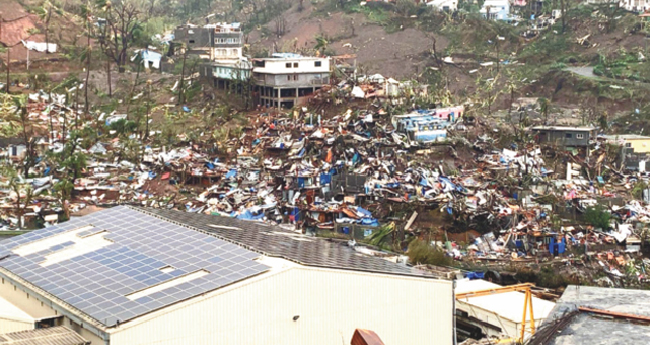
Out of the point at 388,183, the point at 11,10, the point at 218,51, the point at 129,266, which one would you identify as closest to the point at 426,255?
the point at 388,183

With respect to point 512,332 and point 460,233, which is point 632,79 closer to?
point 460,233

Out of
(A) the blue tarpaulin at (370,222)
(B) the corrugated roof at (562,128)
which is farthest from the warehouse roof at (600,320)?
(B) the corrugated roof at (562,128)

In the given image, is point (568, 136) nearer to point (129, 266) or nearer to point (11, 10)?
point (129, 266)

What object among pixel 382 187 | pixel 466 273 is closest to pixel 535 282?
pixel 466 273

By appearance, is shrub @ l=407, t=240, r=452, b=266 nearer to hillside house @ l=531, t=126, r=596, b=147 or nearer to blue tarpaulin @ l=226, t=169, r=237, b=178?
blue tarpaulin @ l=226, t=169, r=237, b=178

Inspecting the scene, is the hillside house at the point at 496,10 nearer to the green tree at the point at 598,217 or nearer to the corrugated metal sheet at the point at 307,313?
the green tree at the point at 598,217

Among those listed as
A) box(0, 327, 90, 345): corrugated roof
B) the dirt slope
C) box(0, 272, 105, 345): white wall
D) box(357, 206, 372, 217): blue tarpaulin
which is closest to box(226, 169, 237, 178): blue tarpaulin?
box(357, 206, 372, 217): blue tarpaulin

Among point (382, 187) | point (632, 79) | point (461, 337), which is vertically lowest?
point (461, 337)
